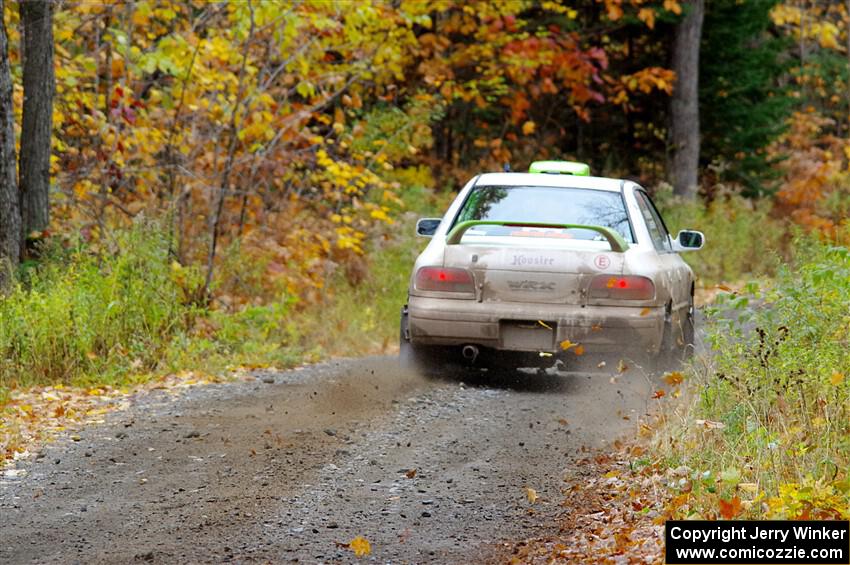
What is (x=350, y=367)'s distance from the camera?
11.4m

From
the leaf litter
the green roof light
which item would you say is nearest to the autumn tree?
the green roof light

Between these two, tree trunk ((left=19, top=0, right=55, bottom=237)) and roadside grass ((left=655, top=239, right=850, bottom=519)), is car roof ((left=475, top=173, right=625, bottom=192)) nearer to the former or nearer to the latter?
roadside grass ((left=655, top=239, right=850, bottom=519))

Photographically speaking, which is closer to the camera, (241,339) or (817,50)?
(241,339)

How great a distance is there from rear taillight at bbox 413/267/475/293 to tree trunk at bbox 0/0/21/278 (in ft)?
14.0

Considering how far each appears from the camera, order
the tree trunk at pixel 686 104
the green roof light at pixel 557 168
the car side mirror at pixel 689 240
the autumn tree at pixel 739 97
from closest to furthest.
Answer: the car side mirror at pixel 689 240, the green roof light at pixel 557 168, the tree trunk at pixel 686 104, the autumn tree at pixel 739 97

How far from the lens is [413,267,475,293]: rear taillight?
30.6ft

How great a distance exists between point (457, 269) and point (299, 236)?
653 centimetres

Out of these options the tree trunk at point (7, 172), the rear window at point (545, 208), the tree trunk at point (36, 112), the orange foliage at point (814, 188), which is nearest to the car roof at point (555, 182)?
the rear window at point (545, 208)

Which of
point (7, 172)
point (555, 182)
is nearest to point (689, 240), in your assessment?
point (555, 182)

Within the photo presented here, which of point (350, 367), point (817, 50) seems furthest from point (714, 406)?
point (817, 50)

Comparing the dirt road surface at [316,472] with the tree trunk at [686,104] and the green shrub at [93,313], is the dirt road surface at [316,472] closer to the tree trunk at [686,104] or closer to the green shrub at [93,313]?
the green shrub at [93,313]

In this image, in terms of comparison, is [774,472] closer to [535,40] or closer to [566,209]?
[566,209]

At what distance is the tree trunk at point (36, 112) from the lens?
12.5m

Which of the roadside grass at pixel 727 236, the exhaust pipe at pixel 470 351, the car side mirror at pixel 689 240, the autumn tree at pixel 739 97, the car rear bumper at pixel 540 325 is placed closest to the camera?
the car rear bumper at pixel 540 325
